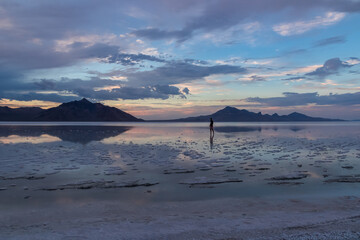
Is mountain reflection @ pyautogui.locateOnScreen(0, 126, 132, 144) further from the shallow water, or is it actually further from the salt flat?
the salt flat

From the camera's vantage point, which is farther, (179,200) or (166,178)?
(166,178)

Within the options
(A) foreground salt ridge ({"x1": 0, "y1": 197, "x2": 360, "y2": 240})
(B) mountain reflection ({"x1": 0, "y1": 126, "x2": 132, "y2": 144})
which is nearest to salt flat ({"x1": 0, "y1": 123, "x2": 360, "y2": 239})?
(A) foreground salt ridge ({"x1": 0, "y1": 197, "x2": 360, "y2": 240})

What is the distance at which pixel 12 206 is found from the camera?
27.0 feet

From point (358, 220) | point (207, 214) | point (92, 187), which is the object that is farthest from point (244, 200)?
point (92, 187)

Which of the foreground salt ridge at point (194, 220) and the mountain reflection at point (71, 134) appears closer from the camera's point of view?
the foreground salt ridge at point (194, 220)

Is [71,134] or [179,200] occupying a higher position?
[71,134]

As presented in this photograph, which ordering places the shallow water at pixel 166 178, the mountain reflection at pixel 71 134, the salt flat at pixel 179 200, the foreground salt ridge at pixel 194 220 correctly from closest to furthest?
the foreground salt ridge at pixel 194 220, the salt flat at pixel 179 200, the shallow water at pixel 166 178, the mountain reflection at pixel 71 134

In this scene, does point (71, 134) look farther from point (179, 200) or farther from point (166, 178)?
point (179, 200)

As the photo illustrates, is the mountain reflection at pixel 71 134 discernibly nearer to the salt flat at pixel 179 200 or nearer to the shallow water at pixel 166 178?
the shallow water at pixel 166 178

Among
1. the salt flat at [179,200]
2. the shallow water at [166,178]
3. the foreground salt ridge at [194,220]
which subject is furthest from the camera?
the shallow water at [166,178]

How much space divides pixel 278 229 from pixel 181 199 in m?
3.55

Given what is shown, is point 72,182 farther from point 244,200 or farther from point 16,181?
point 244,200

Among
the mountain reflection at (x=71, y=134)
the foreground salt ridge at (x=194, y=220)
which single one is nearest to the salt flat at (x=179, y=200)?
the foreground salt ridge at (x=194, y=220)

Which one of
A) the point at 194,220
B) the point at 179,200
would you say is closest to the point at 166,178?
the point at 179,200
